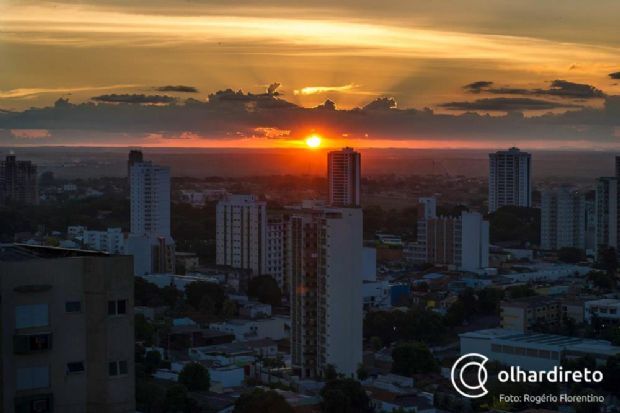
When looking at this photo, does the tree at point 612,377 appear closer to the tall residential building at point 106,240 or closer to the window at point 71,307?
the window at point 71,307

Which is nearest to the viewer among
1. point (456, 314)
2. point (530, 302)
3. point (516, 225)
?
point (530, 302)

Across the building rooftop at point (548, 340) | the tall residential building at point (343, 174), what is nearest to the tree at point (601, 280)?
the building rooftop at point (548, 340)

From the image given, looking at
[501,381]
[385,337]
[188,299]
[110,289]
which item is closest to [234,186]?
[188,299]

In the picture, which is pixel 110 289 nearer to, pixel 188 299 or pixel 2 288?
pixel 2 288

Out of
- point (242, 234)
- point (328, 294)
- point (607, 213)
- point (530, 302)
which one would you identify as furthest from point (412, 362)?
point (607, 213)

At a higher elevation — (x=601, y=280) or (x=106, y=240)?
(x=106, y=240)

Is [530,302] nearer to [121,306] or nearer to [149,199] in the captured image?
[121,306]

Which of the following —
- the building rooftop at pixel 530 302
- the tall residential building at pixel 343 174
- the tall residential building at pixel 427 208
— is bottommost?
the building rooftop at pixel 530 302
